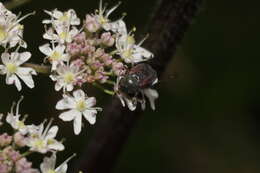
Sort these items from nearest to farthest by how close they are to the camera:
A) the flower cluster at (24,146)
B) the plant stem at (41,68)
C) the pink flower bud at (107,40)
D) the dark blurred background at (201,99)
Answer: the flower cluster at (24,146)
the plant stem at (41,68)
the pink flower bud at (107,40)
the dark blurred background at (201,99)

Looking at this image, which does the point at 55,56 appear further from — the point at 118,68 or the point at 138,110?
the point at 138,110

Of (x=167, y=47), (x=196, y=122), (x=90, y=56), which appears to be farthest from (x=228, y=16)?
(x=90, y=56)

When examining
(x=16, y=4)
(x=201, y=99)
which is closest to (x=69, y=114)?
(x=16, y=4)

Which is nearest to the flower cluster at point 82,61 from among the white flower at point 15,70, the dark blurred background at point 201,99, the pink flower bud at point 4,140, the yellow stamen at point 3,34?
the white flower at point 15,70

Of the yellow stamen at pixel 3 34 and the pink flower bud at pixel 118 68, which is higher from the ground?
the yellow stamen at pixel 3 34

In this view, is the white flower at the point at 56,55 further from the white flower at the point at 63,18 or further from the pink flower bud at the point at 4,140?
the pink flower bud at the point at 4,140

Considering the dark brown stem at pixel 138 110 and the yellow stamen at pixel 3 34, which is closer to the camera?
the yellow stamen at pixel 3 34

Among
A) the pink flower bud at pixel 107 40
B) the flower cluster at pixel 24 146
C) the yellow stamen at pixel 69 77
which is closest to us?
the flower cluster at pixel 24 146
